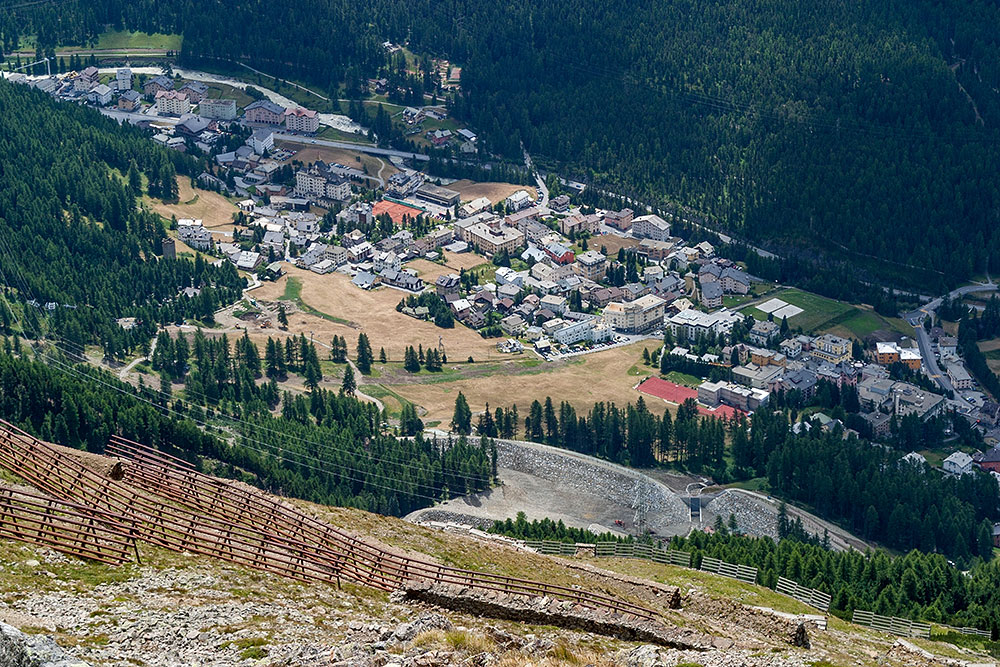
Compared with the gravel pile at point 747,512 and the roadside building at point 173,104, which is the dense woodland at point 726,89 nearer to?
the roadside building at point 173,104

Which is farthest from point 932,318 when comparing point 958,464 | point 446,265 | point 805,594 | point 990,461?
point 805,594

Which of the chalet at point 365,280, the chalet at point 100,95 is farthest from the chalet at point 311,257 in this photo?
the chalet at point 100,95

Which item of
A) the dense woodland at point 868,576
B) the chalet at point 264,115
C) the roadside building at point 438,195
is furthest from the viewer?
the chalet at point 264,115

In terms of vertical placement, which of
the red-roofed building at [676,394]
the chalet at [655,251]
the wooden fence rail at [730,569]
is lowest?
the red-roofed building at [676,394]

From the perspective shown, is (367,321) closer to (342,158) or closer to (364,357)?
(364,357)

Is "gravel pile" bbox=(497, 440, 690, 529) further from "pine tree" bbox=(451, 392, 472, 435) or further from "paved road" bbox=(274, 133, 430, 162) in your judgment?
"paved road" bbox=(274, 133, 430, 162)

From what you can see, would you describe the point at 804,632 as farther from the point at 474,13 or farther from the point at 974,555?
the point at 474,13
